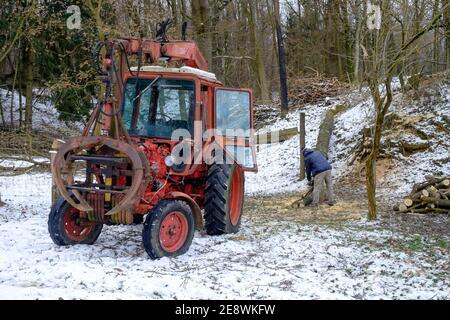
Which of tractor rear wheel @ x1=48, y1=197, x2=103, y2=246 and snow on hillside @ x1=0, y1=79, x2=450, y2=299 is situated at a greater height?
tractor rear wheel @ x1=48, y1=197, x2=103, y2=246

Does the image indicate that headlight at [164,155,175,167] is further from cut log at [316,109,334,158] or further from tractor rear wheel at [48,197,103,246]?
cut log at [316,109,334,158]

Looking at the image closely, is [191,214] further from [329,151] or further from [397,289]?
[329,151]

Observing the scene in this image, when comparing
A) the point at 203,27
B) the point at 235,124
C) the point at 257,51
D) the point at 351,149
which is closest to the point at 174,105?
the point at 235,124

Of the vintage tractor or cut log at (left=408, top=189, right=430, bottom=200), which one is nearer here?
the vintage tractor

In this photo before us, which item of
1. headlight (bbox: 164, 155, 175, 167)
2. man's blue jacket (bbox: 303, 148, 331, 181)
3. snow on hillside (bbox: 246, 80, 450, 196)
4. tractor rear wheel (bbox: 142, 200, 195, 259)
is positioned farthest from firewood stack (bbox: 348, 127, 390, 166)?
tractor rear wheel (bbox: 142, 200, 195, 259)

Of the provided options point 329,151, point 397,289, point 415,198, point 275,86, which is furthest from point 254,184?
point 275,86

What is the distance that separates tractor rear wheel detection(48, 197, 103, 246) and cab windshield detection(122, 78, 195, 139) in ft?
4.86

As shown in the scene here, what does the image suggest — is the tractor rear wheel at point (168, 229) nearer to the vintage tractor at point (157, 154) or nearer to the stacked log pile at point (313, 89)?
the vintage tractor at point (157, 154)

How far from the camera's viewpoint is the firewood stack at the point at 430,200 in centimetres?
1035

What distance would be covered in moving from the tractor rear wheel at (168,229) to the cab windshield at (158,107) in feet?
4.35

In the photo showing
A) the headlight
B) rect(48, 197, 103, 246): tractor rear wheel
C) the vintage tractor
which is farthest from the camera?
the headlight

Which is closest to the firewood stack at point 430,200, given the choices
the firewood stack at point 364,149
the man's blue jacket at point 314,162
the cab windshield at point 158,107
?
the man's blue jacket at point 314,162

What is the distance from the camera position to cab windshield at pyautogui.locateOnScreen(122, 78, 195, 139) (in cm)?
Answer: 833
